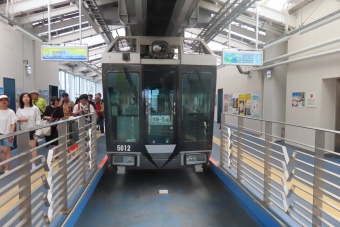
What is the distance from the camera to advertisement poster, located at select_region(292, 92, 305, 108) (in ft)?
26.2

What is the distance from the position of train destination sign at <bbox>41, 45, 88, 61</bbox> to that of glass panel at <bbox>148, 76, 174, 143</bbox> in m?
3.75

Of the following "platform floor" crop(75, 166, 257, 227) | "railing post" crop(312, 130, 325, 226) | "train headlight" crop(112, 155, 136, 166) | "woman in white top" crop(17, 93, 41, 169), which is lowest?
"platform floor" crop(75, 166, 257, 227)

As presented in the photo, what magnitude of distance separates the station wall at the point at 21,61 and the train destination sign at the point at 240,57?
5833 millimetres

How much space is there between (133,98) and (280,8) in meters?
6.03

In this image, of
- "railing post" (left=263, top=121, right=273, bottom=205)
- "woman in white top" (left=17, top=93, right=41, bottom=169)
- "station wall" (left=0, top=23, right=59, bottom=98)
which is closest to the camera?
"railing post" (left=263, top=121, right=273, bottom=205)

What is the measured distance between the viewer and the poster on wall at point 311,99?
7.45m

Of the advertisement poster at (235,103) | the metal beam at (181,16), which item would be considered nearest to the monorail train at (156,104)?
the metal beam at (181,16)

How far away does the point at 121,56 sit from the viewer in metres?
4.71

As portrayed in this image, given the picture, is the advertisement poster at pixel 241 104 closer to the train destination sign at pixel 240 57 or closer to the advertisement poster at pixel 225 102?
the advertisement poster at pixel 225 102

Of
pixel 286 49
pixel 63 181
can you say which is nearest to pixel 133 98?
pixel 63 181

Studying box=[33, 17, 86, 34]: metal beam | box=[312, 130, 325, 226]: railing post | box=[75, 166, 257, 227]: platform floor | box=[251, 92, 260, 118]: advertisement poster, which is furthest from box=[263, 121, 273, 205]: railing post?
box=[33, 17, 86, 34]: metal beam

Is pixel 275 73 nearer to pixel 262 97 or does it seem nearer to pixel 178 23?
pixel 262 97

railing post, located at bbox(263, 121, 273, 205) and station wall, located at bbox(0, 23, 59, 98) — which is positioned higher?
station wall, located at bbox(0, 23, 59, 98)

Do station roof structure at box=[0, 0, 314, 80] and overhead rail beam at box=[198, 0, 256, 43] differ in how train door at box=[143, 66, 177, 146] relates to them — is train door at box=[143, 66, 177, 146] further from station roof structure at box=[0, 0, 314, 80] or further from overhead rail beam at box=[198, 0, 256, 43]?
overhead rail beam at box=[198, 0, 256, 43]
